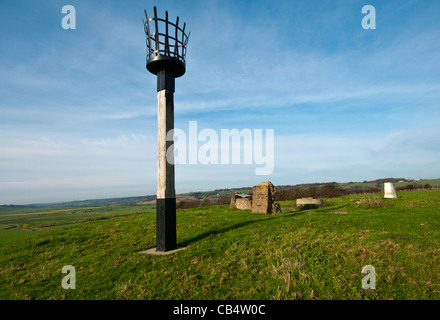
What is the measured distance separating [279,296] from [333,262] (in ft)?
8.63

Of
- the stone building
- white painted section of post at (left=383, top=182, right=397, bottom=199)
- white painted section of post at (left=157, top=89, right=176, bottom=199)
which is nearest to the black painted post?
white painted section of post at (left=157, top=89, right=176, bottom=199)

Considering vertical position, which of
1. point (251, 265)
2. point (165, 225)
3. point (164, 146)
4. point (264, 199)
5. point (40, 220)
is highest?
point (164, 146)

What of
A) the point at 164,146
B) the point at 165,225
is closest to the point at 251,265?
the point at 165,225

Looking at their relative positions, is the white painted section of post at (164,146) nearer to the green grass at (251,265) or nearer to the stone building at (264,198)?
the green grass at (251,265)

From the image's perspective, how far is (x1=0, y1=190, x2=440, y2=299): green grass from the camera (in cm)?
566

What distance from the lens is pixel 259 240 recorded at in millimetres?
9367

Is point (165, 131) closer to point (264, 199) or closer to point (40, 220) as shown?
point (264, 199)

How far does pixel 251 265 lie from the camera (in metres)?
7.09

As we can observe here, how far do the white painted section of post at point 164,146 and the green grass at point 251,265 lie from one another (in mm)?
2705

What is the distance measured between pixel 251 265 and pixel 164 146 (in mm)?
5827

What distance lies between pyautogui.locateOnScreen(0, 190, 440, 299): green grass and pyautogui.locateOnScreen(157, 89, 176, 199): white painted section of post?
2.70 meters

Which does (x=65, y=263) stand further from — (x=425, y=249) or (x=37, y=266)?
(x=425, y=249)

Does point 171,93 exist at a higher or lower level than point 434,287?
higher
